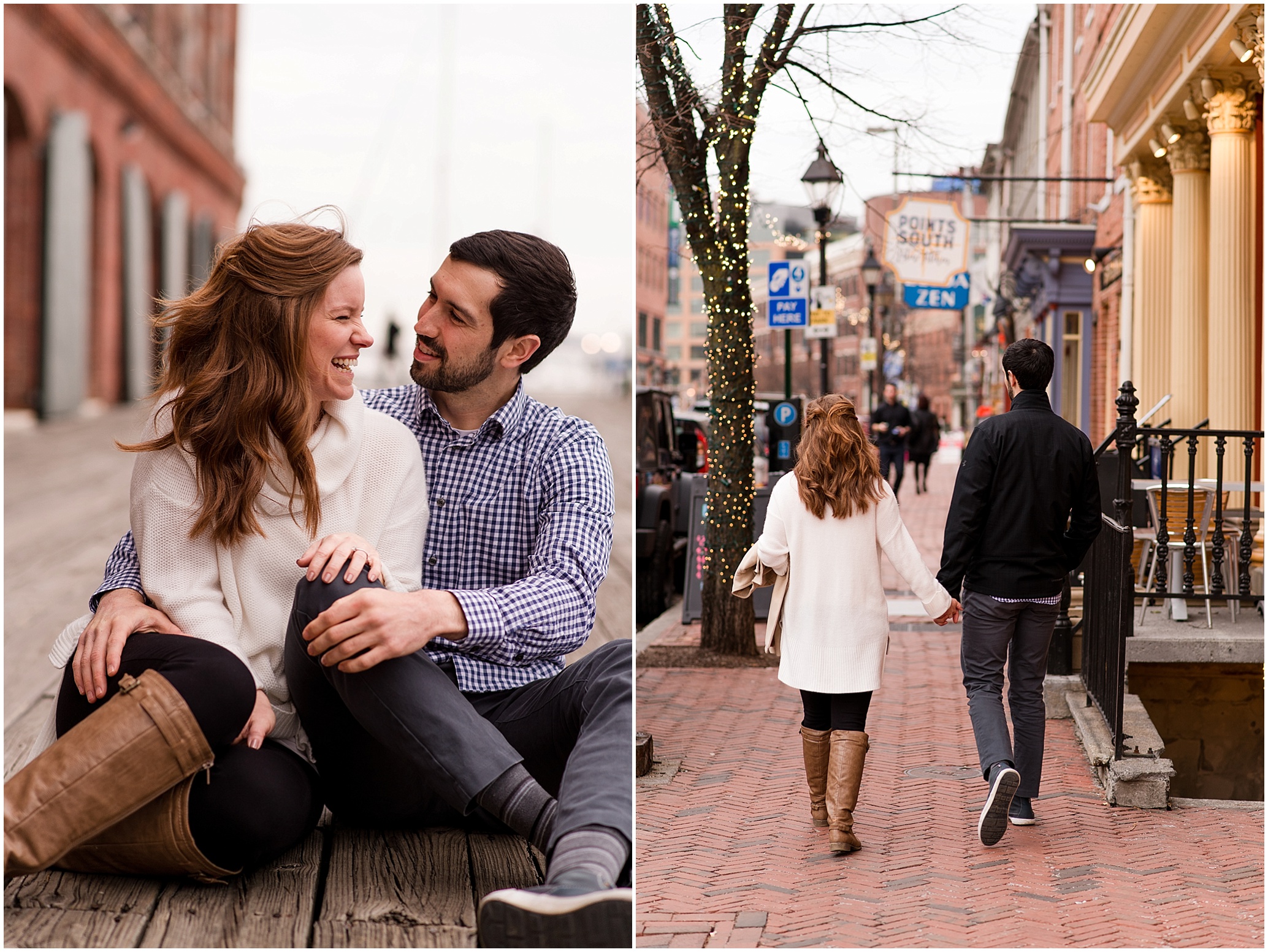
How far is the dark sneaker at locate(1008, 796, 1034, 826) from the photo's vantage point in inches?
188

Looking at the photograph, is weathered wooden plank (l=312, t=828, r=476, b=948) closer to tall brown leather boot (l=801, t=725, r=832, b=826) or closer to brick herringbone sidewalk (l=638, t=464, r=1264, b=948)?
brick herringbone sidewalk (l=638, t=464, r=1264, b=948)

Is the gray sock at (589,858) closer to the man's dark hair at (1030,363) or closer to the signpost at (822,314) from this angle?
the man's dark hair at (1030,363)

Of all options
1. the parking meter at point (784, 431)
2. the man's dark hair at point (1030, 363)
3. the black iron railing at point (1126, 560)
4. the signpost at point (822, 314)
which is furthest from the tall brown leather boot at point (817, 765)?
the signpost at point (822, 314)

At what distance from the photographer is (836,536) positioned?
15.0 feet

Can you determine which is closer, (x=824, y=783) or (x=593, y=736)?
(x=593, y=736)

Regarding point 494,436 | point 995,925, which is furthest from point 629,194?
point 995,925

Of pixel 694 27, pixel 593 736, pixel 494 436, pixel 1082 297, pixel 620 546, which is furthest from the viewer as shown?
pixel 1082 297

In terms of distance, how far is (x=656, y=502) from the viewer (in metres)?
10.9

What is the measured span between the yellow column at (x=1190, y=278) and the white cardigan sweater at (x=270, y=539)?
8457 mm

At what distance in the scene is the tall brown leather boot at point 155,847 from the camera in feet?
8.86

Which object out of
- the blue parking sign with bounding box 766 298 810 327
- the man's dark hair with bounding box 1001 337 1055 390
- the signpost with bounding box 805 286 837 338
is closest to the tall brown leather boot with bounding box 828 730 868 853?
the man's dark hair with bounding box 1001 337 1055 390

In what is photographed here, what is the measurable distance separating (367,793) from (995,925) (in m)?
1.86

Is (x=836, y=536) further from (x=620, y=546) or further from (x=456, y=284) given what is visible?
(x=620, y=546)

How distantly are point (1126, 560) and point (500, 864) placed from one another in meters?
3.12
